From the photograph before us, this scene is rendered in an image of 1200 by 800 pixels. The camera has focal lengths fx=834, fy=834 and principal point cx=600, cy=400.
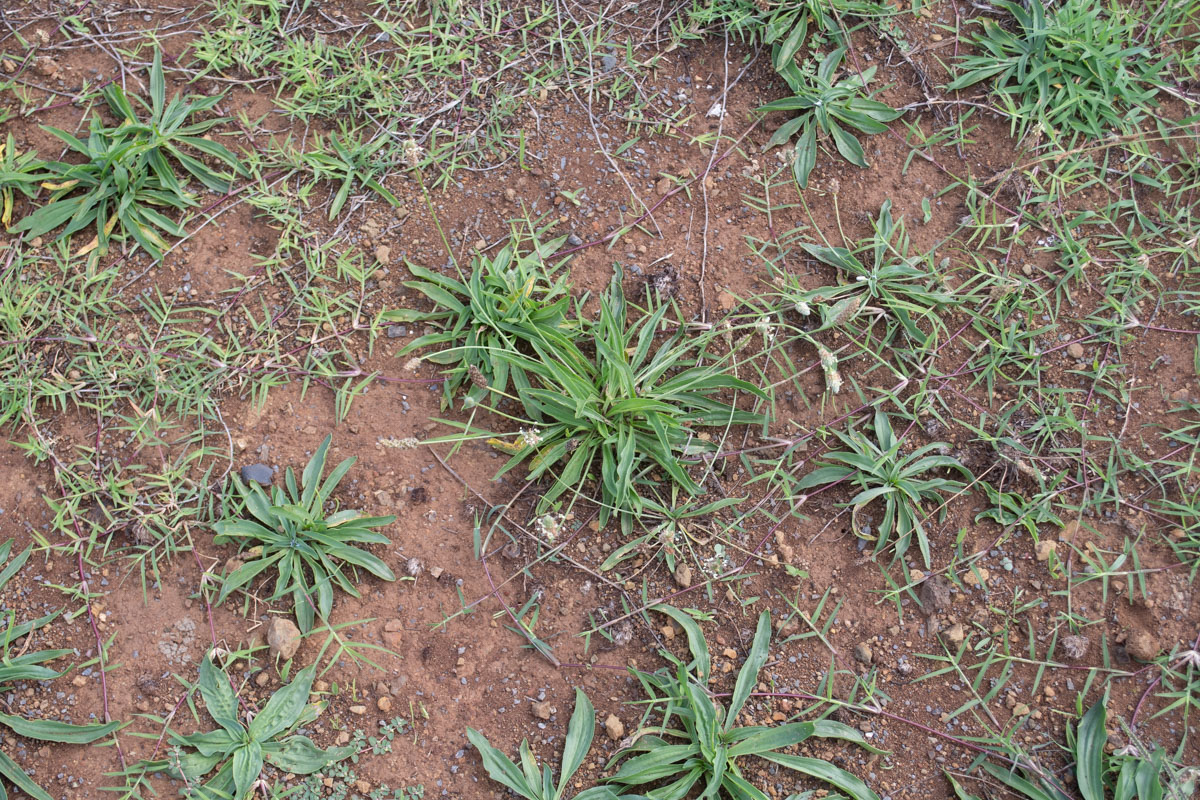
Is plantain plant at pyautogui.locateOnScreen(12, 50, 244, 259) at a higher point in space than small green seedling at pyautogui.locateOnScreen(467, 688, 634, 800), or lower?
higher

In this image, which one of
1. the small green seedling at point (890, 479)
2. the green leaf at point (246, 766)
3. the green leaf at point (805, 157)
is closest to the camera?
the green leaf at point (246, 766)

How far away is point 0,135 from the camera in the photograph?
2.92 metres

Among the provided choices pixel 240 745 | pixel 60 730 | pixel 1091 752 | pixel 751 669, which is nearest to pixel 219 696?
pixel 240 745

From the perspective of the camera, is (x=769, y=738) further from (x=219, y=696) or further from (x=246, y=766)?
(x=219, y=696)

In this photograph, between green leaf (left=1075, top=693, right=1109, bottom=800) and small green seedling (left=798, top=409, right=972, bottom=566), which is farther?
small green seedling (left=798, top=409, right=972, bottom=566)

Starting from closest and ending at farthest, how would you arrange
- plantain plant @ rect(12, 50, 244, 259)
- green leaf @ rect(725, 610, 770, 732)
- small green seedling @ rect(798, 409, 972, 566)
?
green leaf @ rect(725, 610, 770, 732) → small green seedling @ rect(798, 409, 972, 566) → plantain plant @ rect(12, 50, 244, 259)

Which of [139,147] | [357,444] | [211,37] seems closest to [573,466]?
Result: [357,444]

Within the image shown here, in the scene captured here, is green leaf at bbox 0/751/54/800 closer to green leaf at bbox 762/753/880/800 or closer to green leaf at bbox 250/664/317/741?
green leaf at bbox 250/664/317/741

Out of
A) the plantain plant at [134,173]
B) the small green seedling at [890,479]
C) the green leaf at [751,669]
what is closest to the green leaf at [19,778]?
the plantain plant at [134,173]

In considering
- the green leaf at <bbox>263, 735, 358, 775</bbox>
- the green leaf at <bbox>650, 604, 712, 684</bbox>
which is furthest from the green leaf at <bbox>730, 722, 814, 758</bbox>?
the green leaf at <bbox>263, 735, 358, 775</bbox>

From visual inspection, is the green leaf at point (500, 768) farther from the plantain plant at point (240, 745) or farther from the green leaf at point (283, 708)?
the green leaf at point (283, 708)

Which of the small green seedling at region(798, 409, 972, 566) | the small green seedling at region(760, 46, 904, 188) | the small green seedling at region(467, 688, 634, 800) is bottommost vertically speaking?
the small green seedling at region(467, 688, 634, 800)

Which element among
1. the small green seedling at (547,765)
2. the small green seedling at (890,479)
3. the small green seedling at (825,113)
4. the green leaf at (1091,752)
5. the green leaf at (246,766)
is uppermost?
the small green seedling at (825,113)

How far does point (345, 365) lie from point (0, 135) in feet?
5.01
